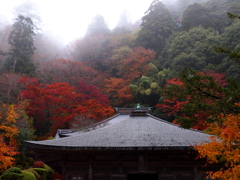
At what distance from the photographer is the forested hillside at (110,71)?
74.7ft

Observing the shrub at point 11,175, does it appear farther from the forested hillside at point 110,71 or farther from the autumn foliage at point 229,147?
the autumn foliage at point 229,147

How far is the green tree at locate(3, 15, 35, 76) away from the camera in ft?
97.4

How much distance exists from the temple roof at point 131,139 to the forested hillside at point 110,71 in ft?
20.8

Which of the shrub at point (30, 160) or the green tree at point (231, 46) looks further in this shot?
the green tree at point (231, 46)

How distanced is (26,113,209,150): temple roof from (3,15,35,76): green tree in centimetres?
2259

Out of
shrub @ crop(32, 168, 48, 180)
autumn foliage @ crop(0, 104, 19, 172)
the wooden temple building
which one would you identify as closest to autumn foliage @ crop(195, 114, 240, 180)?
the wooden temple building

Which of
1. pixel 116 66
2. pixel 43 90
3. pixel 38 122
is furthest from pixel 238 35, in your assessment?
pixel 38 122

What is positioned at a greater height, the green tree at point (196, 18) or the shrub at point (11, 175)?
the green tree at point (196, 18)

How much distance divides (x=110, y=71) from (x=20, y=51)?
525 inches

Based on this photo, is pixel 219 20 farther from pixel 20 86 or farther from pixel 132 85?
pixel 20 86

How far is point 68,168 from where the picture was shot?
27.6ft

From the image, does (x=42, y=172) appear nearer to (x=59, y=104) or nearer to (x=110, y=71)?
(x=59, y=104)

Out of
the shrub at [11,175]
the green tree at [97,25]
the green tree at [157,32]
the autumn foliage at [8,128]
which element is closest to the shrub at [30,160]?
the autumn foliage at [8,128]

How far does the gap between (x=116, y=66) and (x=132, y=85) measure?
6327mm
